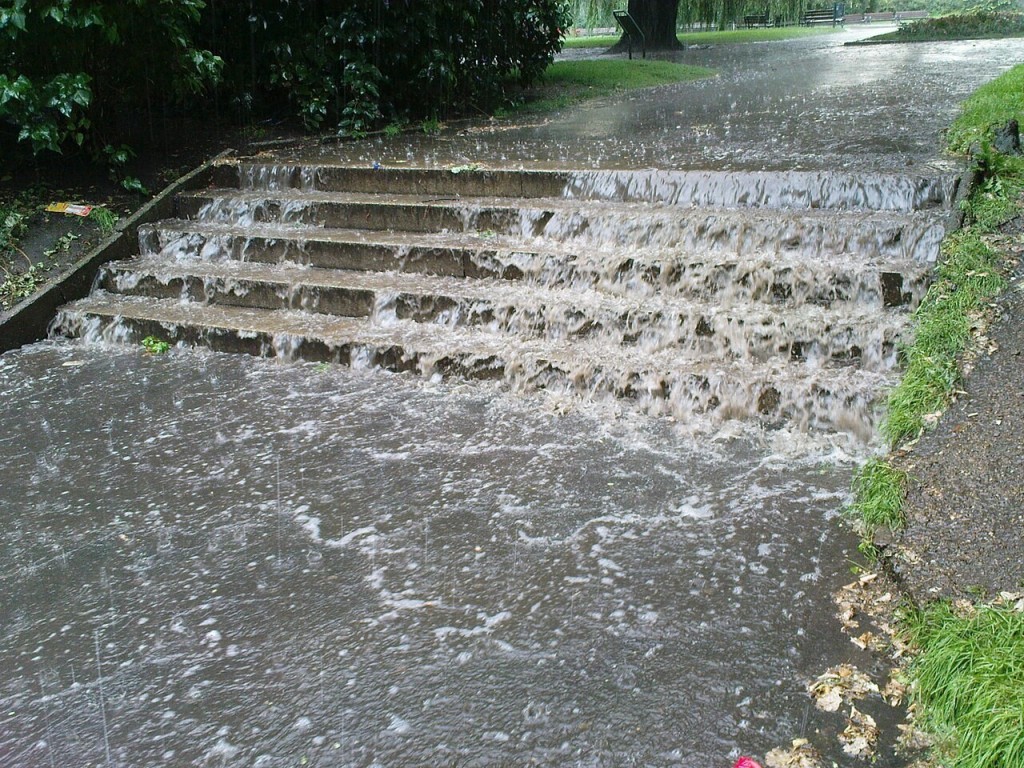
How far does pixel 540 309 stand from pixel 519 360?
541mm

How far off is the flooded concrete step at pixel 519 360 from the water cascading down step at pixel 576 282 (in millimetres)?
13

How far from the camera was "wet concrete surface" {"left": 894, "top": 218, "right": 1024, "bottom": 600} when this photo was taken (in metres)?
2.96

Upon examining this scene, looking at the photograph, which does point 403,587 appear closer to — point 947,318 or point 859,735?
point 859,735

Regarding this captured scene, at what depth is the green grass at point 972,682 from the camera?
2.29 metres

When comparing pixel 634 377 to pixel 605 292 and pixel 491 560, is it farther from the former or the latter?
pixel 491 560

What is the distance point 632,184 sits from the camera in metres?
6.64

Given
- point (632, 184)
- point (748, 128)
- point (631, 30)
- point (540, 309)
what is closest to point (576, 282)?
point (540, 309)

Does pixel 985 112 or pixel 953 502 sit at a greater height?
pixel 985 112

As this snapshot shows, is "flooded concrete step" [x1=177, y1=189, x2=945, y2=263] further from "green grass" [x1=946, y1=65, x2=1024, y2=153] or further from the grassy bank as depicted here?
"green grass" [x1=946, y1=65, x2=1024, y2=153]

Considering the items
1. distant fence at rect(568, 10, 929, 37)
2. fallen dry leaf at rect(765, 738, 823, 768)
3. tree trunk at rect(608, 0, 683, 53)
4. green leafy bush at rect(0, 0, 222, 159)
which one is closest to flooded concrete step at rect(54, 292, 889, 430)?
green leafy bush at rect(0, 0, 222, 159)

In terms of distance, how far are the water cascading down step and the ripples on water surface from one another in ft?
1.84

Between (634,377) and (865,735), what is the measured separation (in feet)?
8.88

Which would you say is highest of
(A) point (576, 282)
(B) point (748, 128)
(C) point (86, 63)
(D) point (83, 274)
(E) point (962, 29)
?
(E) point (962, 29)

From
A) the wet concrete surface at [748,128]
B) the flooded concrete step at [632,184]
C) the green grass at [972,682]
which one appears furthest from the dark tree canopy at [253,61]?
the green grass at [972,682]
